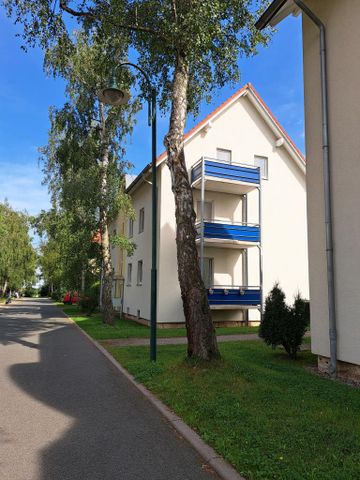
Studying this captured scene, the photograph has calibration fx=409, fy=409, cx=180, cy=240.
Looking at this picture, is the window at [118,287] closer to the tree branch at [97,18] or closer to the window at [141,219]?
the window at [141,219]

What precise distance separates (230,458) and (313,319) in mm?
4719

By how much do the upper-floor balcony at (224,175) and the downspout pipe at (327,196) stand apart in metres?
9.02

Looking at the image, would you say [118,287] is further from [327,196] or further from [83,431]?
[83,431]

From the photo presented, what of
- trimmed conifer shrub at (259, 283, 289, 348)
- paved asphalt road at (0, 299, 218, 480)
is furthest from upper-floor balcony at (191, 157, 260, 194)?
paved asphalt road at (0, 299, 218, 480)

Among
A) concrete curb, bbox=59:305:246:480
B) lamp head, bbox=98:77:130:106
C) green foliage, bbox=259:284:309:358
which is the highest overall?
lamp head, bbox=98:77:130:106

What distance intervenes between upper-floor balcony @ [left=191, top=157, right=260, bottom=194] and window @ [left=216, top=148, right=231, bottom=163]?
78cm

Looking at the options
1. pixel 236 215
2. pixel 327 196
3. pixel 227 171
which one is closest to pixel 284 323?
pixel 327 196

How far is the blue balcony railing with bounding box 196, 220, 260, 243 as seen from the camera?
1722 cm

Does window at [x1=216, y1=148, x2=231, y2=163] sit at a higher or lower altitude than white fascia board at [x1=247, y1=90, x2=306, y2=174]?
lower

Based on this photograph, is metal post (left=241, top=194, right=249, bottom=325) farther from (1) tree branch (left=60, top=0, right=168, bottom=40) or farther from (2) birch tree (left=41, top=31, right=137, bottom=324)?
(1) tree branch (left=60, top=0, right=168, bottom=40)

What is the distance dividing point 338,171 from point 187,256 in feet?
10.5

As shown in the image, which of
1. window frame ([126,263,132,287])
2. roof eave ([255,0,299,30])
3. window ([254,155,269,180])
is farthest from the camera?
window frame ([126,263,132,287])

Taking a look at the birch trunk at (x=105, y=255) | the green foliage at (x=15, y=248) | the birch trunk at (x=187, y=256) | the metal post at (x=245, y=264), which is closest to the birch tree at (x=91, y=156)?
the birch trunk at (x=105, y=255)

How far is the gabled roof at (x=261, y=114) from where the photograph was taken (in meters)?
18.6
